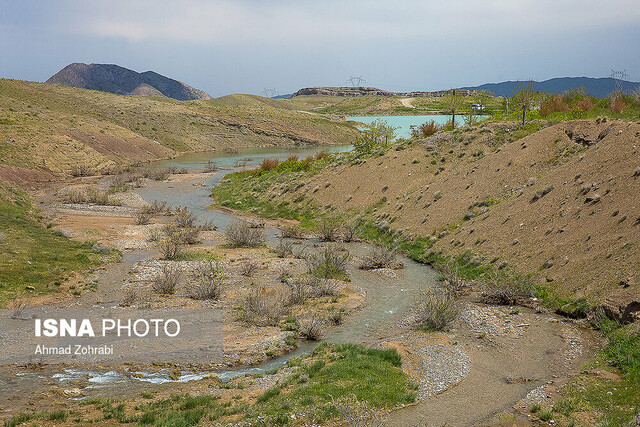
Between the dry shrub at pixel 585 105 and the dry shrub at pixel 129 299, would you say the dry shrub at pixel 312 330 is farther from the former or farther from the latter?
the dry shrub at pixel 585 105

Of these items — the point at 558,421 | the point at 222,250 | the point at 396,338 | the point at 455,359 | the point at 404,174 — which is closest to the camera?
the point at 558,421

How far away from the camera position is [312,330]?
50.1ft

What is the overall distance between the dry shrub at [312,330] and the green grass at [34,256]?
9237 millimetres

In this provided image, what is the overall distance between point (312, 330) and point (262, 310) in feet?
6.66

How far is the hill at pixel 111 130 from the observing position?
5422 centimetres

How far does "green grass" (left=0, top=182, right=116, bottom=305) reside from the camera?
59.1ft

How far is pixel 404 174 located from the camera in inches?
1315

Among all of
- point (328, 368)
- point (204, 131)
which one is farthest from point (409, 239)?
point (204, 131)

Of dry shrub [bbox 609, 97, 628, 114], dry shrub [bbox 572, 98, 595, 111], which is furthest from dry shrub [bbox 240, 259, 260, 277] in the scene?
dry shrub [bbox 572, 98, 595, 111]

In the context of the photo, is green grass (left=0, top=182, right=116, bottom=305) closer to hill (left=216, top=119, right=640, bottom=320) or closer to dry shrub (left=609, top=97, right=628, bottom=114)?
hill (left=216, top=119, right=640, bottom=320)

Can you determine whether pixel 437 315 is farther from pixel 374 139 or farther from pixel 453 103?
pixel 374 139

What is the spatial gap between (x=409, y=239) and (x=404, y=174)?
8.59 meters

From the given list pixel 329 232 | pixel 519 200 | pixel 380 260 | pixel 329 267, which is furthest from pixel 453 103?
pixel 329 267

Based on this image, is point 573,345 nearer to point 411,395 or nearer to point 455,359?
point 455,359
